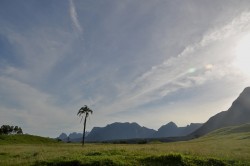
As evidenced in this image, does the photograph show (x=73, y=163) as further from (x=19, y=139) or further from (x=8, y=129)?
(x=8, y=129)

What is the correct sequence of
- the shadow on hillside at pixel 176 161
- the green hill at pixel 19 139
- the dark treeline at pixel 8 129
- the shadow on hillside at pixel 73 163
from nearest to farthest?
the shadow on hillside at pixel 73 163
the shadow on hillside at pixel 176 161
the green hill at pixel 19 139
the dark treeline at pixel 8 129

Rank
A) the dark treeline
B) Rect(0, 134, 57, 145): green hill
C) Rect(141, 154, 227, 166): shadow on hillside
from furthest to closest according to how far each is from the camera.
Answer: the dark treeline < Rect(0, 134, 57, 145): green hill < Rect(141, 154, 227, 166): shadow on hillside

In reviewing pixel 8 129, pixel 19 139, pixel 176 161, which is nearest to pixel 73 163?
pixel 176 161

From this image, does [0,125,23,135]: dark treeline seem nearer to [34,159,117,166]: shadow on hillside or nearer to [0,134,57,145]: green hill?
[0,134,57,145]: green hill

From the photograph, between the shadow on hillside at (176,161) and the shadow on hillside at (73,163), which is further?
the shadow on hillside at (176,161)

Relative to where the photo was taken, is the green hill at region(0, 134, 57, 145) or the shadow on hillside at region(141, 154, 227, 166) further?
the green hill at region(0, 134, 57, 145)

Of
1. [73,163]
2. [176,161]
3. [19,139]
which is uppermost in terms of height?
[19,139]

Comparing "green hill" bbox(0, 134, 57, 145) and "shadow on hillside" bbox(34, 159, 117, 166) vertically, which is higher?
"green hill" bbox(0, 134, 57, 145)

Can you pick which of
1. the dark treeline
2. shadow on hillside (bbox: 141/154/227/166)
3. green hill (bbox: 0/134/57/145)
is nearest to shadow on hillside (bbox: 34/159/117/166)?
shadow on hillside (bbox: 141/154/227/166)

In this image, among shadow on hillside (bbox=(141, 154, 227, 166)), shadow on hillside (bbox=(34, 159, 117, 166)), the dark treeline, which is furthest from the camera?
the dark treeline

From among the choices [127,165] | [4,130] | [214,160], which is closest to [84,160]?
[127,165]

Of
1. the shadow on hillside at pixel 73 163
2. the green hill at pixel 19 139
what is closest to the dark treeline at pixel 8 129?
the green hill at pixel 19 139

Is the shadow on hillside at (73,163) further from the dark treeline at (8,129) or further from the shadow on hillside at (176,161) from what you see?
the dark treeline at (8,129)

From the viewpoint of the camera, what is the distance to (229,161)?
2923 centimetres
